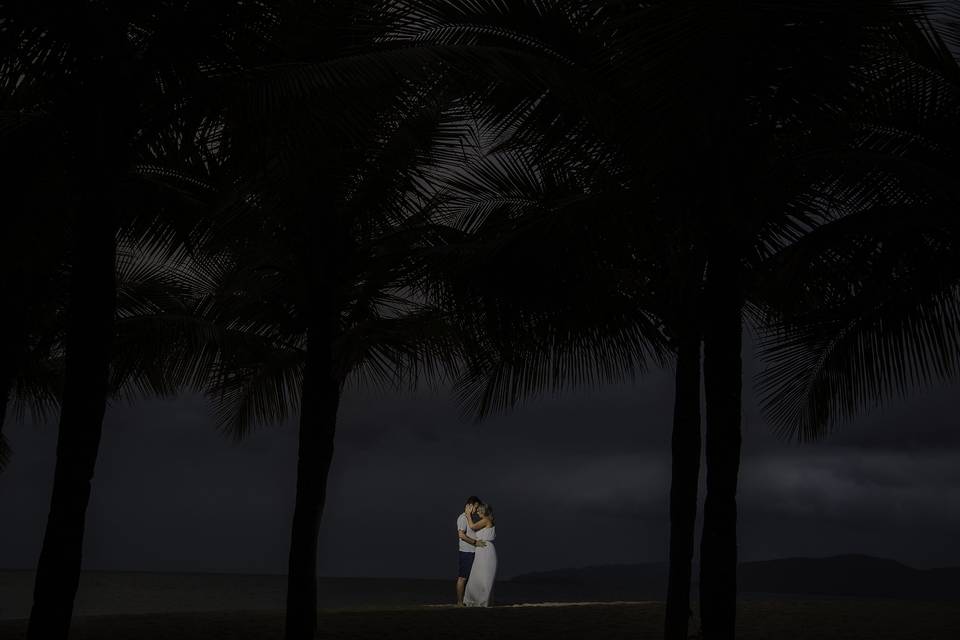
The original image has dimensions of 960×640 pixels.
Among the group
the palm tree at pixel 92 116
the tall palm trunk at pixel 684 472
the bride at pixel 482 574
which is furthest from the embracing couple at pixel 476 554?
the palm tree at pixel 92 116

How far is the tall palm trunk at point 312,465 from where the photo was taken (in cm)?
1047

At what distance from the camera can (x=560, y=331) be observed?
1048cm

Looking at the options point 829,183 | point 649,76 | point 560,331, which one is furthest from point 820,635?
point 649,76

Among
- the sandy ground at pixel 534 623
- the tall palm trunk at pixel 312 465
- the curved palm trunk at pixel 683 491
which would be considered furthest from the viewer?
the sandy ground at pixel 534 623

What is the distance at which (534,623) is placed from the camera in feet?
39.9

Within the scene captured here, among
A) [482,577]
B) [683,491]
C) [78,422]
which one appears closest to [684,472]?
[683,491]

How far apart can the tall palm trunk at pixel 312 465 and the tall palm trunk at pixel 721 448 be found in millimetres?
4383

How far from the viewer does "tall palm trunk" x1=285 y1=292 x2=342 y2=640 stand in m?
10.5

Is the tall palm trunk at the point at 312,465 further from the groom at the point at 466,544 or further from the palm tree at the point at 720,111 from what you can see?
the groom at the point at 466,544

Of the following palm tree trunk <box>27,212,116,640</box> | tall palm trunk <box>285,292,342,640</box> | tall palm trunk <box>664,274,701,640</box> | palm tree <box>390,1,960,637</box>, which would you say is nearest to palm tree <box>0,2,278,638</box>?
palm tree trunk <box>27,212,116,640</box>

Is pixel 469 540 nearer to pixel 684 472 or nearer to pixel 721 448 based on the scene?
pixel 684 472

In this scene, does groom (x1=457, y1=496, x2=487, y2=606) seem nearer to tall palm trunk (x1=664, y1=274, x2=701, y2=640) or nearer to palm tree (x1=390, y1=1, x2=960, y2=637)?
tall palm trunk (x1=664, y1=274, x2=701, y2=640)

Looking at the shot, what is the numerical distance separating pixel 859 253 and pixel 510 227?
308 cm

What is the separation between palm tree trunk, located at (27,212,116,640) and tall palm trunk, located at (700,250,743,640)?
12.9 ft
